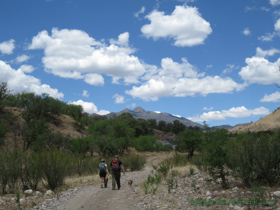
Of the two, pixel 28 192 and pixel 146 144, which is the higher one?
pixel 146 144

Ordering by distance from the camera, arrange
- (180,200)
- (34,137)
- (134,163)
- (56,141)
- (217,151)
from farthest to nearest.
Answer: (56,141) → (34,137) → (134,163) → (217,151) → (180,200)

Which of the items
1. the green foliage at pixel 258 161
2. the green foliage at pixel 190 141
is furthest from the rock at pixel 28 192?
the green foliage at pixel 190 141

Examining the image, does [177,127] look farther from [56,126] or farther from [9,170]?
[9,170]

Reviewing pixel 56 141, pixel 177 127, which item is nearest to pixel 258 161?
pixel 56 141

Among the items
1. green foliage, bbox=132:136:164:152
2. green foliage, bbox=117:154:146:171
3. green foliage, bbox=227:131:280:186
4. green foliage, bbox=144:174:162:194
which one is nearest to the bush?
green foliage, bbox=117:154:146:171

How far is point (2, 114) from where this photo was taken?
5225 centimetres

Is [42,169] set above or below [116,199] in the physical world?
above

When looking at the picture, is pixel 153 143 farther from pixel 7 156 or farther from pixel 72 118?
pixel 7 156

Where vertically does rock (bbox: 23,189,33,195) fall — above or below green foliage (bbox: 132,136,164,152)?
below

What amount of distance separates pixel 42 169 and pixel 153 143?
191 ft

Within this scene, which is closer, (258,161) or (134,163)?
(258,161)

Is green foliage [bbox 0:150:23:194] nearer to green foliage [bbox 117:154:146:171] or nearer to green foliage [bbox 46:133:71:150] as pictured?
green foliage [bbox 117:154:146:171]


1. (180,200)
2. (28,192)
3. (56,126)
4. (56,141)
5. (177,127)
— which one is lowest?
(180,200)

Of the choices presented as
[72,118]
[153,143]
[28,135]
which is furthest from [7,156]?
[72,118]
